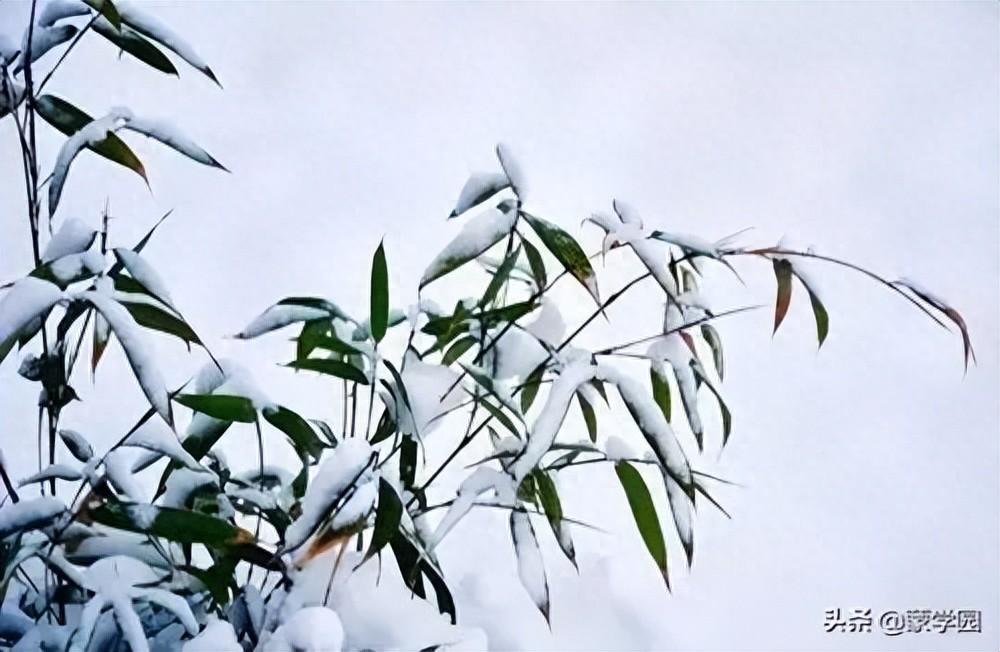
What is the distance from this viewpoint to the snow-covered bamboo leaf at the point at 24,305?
71 cm

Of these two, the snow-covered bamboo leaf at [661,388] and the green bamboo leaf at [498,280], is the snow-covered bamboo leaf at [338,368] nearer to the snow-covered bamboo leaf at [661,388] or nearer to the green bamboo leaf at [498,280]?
the green bamboo leaf at [498,280]

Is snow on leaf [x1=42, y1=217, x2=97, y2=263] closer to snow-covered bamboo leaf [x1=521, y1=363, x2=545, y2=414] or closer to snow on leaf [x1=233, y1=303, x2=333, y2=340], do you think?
snow on leaf [x1=233, y1=303, x2=333, y2=340]

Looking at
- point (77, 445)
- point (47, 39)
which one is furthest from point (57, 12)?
point (77, 445)

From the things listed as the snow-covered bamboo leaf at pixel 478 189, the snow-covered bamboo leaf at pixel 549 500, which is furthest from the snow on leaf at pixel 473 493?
the snow-covered bamboo leaf at pixel 478 189

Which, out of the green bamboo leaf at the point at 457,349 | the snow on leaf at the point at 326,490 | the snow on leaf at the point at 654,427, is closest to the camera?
the snow on leaf at the point at 326,490

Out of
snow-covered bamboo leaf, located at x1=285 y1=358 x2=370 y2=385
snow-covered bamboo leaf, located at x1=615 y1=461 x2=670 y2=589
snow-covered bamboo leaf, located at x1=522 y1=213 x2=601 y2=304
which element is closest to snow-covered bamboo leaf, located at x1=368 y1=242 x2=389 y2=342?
snow-covered bamboo leaf, located at x1=285 y1=358 x2=370 y2=385

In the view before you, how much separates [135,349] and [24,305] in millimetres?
82

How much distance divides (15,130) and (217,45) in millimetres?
205

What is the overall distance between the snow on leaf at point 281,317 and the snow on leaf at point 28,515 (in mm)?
196

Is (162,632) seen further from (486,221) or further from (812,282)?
(812,282)

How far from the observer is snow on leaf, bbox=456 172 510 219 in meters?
0.92

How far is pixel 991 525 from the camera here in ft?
3.51

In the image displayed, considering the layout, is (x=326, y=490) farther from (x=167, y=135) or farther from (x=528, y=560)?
(x=167, y=135)

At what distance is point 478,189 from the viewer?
0.92 meters
